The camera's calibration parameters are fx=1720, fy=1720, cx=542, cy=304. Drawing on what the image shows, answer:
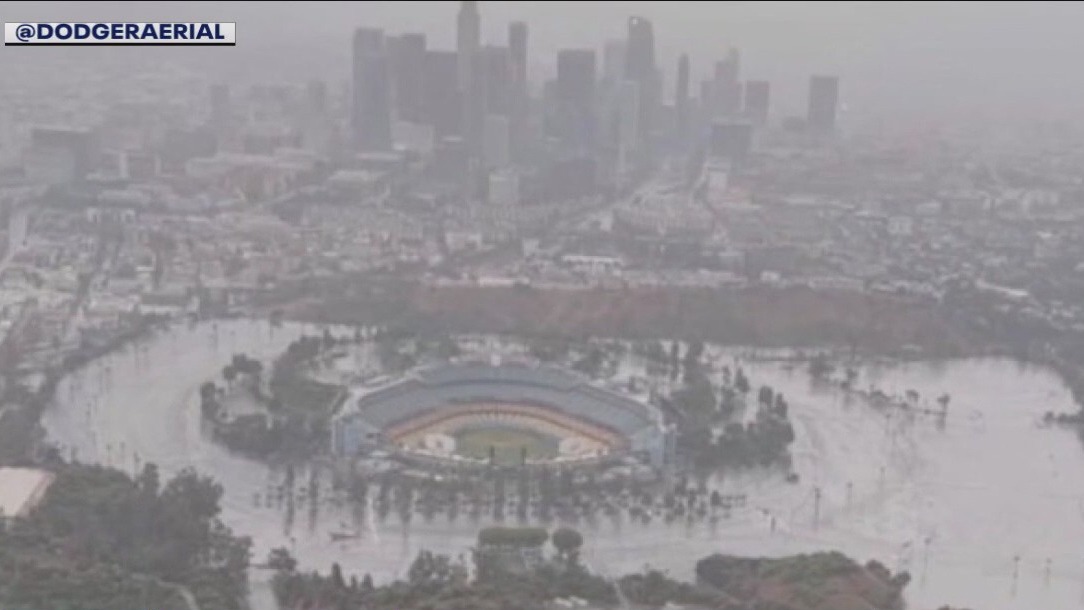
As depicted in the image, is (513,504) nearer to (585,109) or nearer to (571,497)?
(571,497)

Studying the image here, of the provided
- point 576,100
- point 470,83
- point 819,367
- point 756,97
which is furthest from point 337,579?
point 756,97

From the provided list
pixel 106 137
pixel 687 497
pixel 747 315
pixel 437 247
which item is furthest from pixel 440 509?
pixel 106 137

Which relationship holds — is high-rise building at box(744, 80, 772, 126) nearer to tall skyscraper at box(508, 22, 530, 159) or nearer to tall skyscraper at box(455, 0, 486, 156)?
tall skyscraper at box(508, 22, 530, 159)

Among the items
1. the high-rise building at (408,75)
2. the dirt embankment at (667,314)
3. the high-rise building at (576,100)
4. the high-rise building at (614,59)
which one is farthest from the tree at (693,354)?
the high-rise building at (614,59)

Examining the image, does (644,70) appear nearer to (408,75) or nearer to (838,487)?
(408,75)

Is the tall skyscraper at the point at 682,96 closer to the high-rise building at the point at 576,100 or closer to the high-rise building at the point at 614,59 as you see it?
the high-rise building at the point at 614,59

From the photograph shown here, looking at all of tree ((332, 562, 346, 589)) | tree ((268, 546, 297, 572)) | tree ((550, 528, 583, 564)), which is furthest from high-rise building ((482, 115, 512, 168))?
tree ((332, 562, 346, 589))
